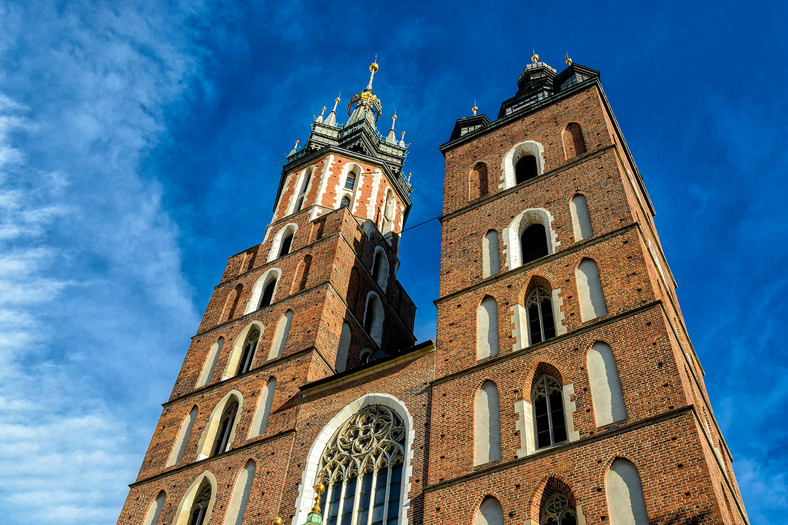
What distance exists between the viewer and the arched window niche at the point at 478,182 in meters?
26.6

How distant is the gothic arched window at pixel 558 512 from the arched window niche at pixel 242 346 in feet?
44.9

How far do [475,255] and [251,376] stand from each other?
8199 millimetres

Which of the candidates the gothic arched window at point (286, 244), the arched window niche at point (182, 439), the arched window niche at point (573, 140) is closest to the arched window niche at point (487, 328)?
the arched window niche at point (573, 140)

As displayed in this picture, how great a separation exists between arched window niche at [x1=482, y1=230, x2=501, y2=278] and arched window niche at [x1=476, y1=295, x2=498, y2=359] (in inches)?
48.4

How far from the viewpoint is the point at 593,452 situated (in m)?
15.9

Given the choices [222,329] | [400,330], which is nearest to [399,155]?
[400,330]

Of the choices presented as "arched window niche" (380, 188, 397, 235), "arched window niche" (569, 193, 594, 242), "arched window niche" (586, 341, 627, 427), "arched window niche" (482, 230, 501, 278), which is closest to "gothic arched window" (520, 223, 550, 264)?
"arched window niche" (482, 230, 501, 278)

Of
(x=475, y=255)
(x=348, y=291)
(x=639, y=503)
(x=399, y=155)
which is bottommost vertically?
(x=639, y=503)

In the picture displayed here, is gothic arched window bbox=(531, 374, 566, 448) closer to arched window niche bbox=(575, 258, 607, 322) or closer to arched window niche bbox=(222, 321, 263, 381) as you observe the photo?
arched window niche bbox=(575, 258, 607, 322)

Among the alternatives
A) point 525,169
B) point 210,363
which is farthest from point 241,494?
point 525,169

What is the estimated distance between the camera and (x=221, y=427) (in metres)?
24.7

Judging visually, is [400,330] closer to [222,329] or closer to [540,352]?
[222,329]

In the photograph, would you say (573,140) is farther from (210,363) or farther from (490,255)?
(210,363)

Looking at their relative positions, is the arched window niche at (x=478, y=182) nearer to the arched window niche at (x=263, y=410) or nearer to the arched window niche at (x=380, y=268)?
the arched window niche at (x=380, y=268)
